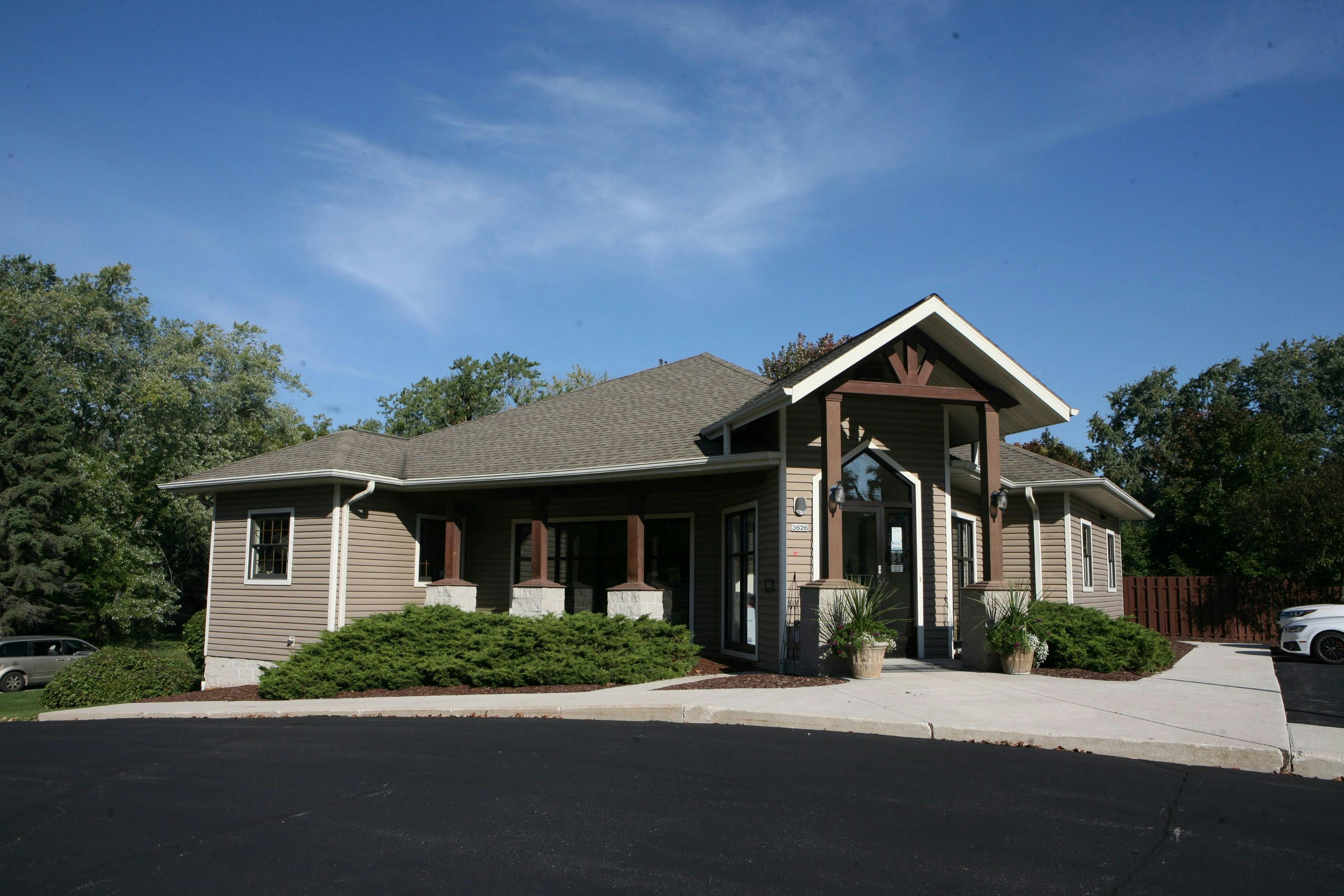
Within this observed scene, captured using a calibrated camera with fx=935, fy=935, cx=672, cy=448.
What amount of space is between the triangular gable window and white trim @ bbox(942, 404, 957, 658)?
2.20ft

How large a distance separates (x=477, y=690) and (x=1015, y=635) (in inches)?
288

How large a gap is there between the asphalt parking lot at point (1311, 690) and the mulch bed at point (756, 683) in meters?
4.81

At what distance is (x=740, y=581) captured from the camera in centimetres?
1488

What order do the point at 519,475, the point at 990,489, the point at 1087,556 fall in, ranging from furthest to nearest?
the point at 1087,556, the point at 519,475, the point at 990,489

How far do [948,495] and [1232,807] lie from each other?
8928 mm

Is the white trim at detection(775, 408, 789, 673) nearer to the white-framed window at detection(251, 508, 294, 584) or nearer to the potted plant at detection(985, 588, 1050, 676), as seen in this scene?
the potted plant at detection(985, 588, 1050, 676)

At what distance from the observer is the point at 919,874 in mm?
4516

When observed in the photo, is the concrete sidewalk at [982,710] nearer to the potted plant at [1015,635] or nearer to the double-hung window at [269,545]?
the potted plant at [1015,635]

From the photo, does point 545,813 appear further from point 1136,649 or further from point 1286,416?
point 1286,416

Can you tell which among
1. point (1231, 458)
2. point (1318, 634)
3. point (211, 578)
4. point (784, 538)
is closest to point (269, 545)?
point (211, 578)

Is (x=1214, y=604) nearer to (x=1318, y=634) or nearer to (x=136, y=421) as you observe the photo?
(x=1318, y=634)

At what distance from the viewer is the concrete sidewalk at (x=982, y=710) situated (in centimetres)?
745

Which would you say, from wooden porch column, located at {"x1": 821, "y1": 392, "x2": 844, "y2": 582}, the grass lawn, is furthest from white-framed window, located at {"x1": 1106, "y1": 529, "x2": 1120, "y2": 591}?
the grass lawn

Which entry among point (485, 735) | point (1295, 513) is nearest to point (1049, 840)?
point (485, 735)
